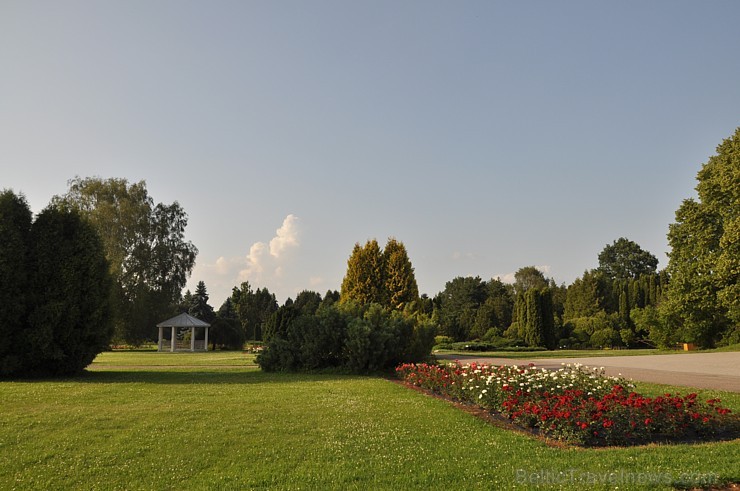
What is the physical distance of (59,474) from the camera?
5.63 m

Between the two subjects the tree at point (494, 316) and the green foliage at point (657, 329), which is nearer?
the green foliage at point (657, 329)

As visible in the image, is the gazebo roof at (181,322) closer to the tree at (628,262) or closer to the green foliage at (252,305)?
the green foliage at (252,305)

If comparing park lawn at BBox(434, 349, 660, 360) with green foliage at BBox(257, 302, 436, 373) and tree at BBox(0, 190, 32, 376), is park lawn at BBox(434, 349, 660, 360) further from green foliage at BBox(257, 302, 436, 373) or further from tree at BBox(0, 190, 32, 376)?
tree at BBox(0, 190, 32, 376)

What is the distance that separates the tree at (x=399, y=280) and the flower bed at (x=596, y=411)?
21525 millimetres

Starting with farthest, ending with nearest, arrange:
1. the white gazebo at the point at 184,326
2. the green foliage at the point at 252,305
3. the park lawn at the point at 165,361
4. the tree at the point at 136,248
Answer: the green foliage at the point at 252,305, the white gazebo at the point at 184,326, the tree at the point at 136,248, the park lawn at the point at 165,361

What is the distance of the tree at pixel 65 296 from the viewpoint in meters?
15.9

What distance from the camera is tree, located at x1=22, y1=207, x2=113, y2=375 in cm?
1588

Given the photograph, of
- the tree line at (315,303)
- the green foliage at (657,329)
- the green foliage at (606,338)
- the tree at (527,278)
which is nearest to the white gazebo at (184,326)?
the tree line at (315,303)

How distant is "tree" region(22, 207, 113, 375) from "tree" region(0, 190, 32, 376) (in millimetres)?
285

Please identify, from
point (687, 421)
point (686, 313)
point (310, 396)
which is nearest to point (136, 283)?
point (310, 396)

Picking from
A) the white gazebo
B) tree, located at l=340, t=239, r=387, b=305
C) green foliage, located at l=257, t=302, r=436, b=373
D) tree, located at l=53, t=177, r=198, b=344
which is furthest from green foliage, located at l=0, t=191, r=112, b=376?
the white gazebo

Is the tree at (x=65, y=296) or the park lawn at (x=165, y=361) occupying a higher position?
the tree at (x=65, y=296)

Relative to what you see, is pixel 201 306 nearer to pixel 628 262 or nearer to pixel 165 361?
pixel 165 361

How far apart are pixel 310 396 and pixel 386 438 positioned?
461 cm
